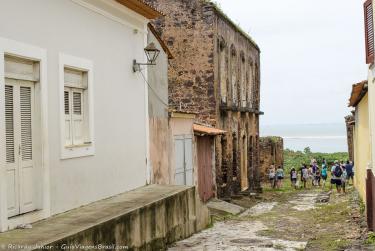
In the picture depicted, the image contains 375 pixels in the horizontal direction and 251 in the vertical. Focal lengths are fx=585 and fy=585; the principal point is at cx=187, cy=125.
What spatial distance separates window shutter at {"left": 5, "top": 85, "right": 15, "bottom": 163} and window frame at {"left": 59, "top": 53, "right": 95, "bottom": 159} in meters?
1.17

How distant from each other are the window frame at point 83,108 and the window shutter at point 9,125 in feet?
3.83

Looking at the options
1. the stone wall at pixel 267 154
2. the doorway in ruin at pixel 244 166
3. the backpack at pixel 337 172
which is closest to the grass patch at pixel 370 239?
the backpack at pixel 337 172

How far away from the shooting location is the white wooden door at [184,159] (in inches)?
647

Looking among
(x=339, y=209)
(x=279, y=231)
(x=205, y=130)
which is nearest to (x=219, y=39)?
(x=205, y=130)

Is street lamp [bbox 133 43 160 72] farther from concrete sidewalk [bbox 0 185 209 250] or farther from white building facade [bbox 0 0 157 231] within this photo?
concrete sidewalk [bbox 0 185 209 250]

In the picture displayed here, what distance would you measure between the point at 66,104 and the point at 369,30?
6.53 m

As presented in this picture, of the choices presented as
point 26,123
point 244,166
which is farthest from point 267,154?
point 26,123

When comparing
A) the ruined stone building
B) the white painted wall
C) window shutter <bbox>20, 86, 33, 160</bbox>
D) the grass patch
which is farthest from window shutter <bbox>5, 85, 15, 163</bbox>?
the ruined stone building

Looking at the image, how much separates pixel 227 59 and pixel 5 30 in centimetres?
1767

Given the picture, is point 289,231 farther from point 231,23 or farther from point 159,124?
point 231,23

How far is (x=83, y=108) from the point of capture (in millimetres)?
10461

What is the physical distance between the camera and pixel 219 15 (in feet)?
75.6

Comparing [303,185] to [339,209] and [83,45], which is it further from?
[83,45]

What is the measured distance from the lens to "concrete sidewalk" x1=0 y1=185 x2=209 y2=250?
24.2ft
